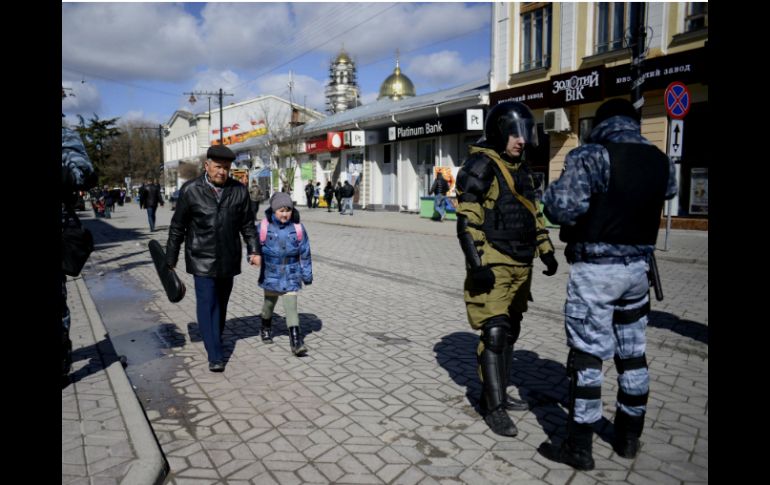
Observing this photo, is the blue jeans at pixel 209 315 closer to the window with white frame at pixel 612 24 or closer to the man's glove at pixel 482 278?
the man's glove at pixel 482 278

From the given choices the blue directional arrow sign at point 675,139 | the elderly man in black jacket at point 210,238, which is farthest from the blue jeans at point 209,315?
the blue directional arrow sign at point 675,139

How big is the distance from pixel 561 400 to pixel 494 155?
1.86m

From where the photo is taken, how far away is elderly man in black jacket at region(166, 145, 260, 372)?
463cm

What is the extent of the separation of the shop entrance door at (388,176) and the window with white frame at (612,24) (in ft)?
44.8

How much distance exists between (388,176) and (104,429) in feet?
90.0

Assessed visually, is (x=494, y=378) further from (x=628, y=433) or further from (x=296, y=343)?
(x=296, y=343)

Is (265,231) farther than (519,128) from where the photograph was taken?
Yes

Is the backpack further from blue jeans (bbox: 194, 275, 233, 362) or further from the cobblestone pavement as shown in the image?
the cobblestone pavement

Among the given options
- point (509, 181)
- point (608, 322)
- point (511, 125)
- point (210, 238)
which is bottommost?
point (608, 322)

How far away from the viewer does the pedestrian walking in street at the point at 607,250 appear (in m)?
2.88

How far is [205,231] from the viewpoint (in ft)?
15.3

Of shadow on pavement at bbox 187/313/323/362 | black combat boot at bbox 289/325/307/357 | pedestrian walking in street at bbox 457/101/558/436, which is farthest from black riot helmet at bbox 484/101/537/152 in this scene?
shadow on pavement at bbox 187/313/323/362

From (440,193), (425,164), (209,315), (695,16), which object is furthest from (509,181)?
(425,164)
